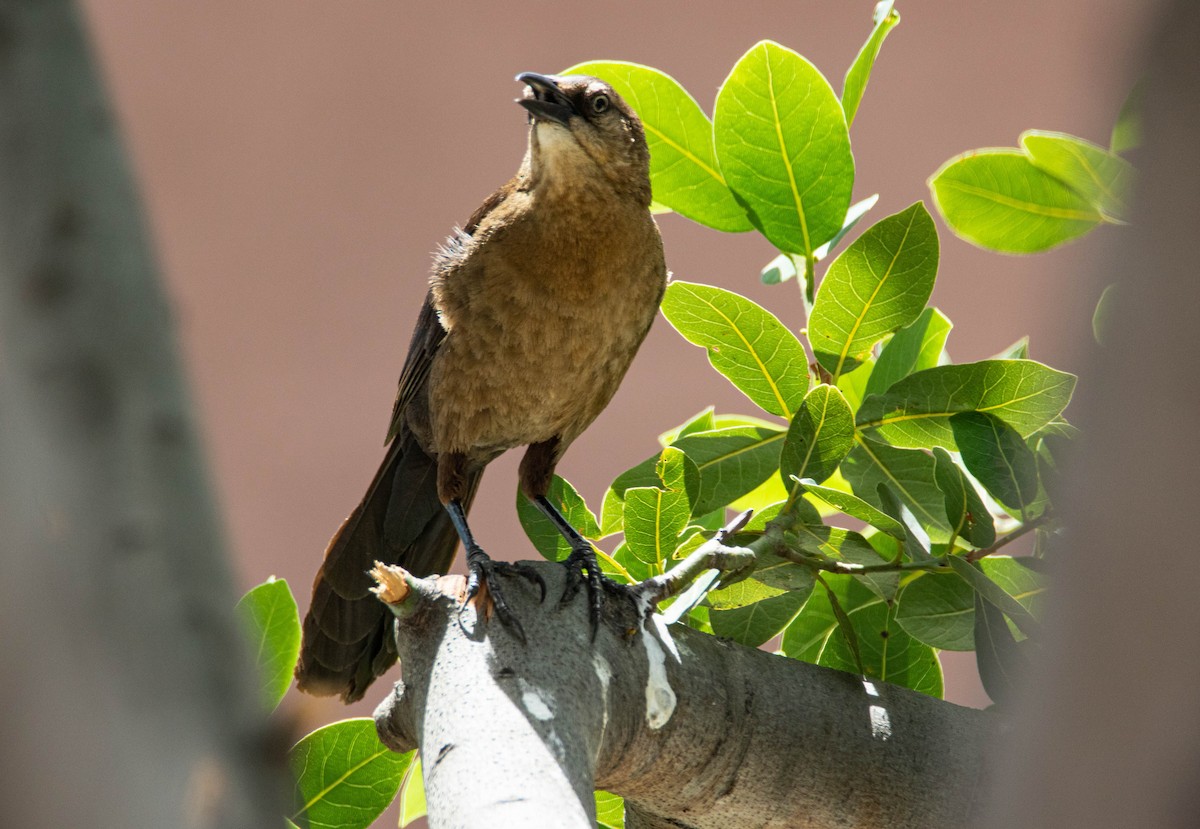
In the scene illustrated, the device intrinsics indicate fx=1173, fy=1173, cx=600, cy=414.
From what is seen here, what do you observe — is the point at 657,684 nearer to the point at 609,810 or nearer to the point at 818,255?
the point at 609,810

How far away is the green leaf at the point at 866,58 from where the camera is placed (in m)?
1.80

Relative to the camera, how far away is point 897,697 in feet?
5.41

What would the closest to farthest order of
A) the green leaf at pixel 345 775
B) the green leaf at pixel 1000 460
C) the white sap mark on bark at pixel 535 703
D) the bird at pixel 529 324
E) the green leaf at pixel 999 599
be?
the white sap mark on bark at pixel 535 703
the green leaf at pixel 999 599
the green leaf at pixel 1000 460
the green leaf at pixel 345 775
the bird at pixel 529 324

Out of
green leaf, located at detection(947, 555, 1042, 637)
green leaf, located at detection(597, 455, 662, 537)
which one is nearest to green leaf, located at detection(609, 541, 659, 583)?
green leaf, located at detection(597, 455, 662, 537)

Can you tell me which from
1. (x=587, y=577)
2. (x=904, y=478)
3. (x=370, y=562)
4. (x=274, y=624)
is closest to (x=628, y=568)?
(x=587, y=577)

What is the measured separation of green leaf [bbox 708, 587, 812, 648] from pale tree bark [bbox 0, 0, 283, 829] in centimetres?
123

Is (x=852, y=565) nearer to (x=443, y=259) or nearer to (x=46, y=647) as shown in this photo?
(x=443, y=259)

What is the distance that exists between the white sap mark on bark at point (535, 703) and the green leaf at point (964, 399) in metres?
0.72

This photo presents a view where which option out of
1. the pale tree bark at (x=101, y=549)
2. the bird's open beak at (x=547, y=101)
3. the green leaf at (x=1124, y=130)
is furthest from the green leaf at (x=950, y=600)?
the pale tree bark at (x=101, y=549)

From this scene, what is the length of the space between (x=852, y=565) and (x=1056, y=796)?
1.15m

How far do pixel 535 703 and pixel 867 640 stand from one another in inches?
30.1

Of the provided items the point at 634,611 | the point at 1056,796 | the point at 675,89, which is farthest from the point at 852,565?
the point at 1056,796

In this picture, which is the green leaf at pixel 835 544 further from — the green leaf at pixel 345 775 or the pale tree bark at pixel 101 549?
the pale tree bark at pixel 101 549

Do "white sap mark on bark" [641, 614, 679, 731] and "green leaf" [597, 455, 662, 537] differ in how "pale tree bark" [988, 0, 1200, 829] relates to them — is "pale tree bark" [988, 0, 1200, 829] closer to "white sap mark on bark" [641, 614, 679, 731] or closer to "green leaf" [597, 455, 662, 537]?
"white sap mark on bark" [641, 614, 679, 731]
